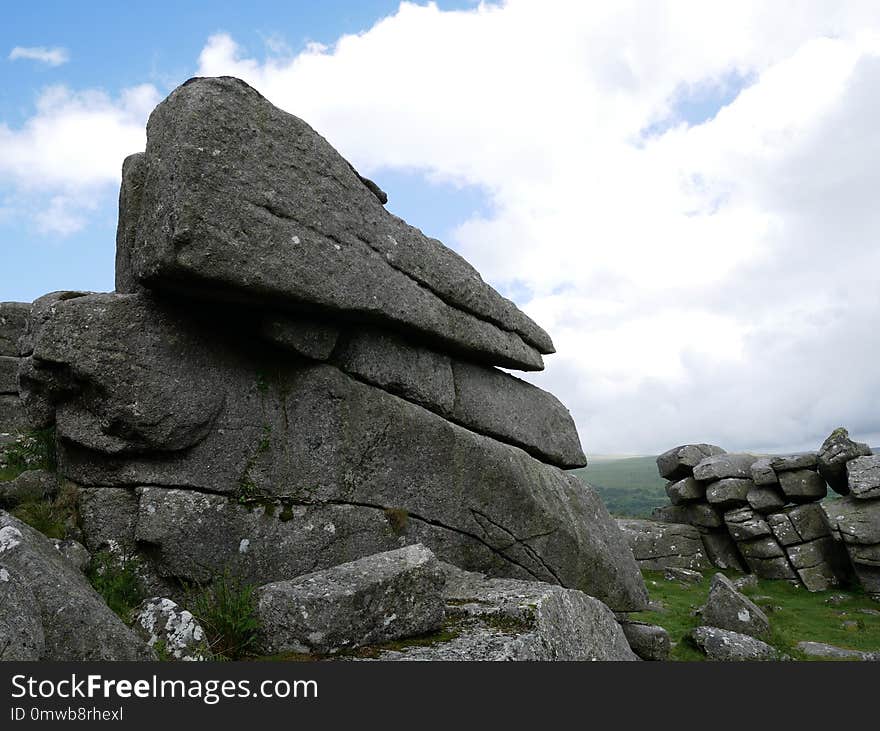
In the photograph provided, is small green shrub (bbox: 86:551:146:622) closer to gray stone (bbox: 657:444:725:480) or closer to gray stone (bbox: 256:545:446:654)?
gray stone (bbox: 256:545:446:654)

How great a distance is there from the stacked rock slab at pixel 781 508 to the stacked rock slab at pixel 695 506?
174 mm

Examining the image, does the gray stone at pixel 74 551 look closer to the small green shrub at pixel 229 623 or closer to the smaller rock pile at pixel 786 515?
the small green shrub at pixel 229 623

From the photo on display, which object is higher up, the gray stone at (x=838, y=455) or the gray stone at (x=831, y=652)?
the gray stone at (x=838, y=455)

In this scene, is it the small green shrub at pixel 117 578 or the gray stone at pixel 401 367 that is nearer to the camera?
the small green shrub at pixel 117 578

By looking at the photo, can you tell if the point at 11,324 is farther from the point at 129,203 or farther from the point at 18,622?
the point at 18,622

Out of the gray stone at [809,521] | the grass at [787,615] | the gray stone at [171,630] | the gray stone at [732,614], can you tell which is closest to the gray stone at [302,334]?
the gray stone at [171,630]

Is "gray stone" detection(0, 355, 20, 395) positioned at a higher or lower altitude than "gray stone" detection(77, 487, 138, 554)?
higher

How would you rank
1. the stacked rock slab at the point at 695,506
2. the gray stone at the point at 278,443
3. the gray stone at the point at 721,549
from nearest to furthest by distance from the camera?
the gray stone at the point at 278,443 < the gray stone at the point at 721,549 < the stacked rock slab at the point at 695,506

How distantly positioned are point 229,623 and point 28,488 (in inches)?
219


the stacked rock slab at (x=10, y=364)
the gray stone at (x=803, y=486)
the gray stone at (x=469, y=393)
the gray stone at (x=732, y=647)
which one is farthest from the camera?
the gray stone at (x=803, y=486)

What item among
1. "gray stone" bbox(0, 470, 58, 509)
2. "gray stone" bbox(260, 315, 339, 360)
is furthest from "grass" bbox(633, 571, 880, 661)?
"gray stone" bbox(0, 470, 58, 509)

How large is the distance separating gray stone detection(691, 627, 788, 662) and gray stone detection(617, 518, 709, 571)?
15773 millimetres

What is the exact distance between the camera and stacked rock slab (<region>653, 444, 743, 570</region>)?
39625mm

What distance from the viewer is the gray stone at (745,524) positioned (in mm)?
37469
